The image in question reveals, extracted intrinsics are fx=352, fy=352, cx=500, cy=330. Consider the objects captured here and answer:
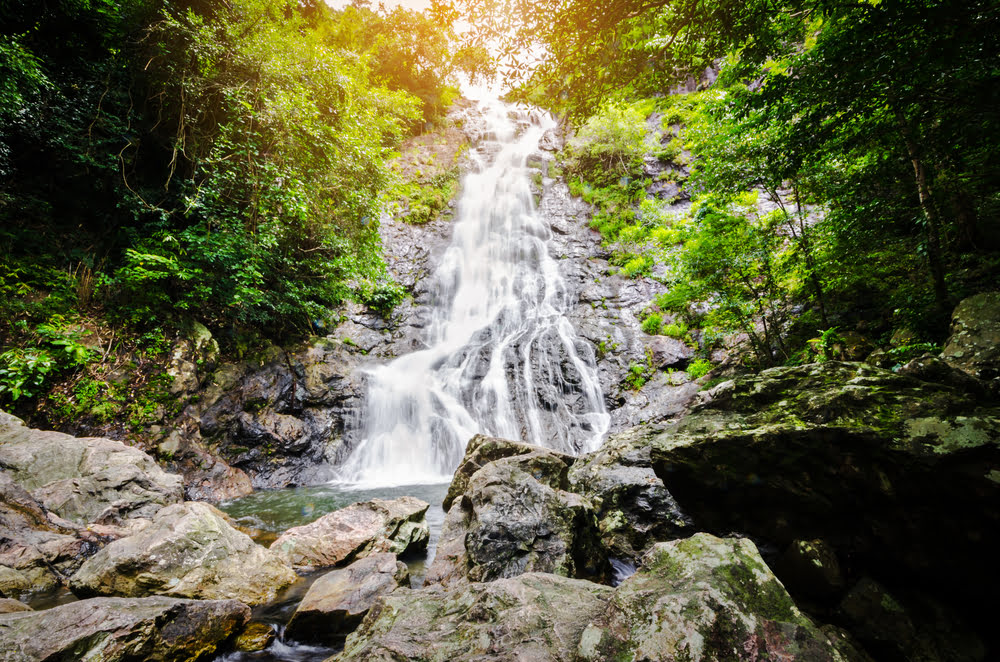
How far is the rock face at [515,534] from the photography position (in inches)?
121

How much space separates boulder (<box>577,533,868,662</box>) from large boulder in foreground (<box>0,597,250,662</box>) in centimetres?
307

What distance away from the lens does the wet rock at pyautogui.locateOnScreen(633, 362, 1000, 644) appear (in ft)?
6.36

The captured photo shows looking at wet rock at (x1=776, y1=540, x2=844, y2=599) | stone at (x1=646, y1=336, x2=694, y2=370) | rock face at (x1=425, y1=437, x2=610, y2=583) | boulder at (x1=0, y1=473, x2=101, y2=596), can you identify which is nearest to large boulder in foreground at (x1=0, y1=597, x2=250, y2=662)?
boulder at (x1=0, y1=473, x2=101, y2=596)

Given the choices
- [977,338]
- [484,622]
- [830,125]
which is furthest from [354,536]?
[830,125]

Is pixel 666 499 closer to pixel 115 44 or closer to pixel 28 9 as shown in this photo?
pixel 115 44

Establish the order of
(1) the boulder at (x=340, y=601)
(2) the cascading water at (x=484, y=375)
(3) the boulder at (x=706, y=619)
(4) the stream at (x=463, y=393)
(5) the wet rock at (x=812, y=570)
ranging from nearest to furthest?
(3) the boulder at (x=706, y=619), (5) the wet rock at (x=812, y=570), (1) the boulder at (x=340, y=601), (4) the stream at (x=463, y=393), (2) the cascading water at (x=484, y=375)

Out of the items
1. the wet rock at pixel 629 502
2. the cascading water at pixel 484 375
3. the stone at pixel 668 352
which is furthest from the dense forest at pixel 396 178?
the wet rock at pixel 629 502

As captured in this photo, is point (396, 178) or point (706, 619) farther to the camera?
point (396, 178)

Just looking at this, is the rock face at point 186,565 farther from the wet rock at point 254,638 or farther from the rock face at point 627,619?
the rock face at point 627,619

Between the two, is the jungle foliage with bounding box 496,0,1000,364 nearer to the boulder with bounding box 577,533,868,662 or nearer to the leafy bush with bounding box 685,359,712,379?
the leafy bush with bounding box 685,359,712,379

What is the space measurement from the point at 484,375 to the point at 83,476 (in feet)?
28.6

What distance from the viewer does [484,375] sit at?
466 inches

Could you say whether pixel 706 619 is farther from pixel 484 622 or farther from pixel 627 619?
pixel 484 622

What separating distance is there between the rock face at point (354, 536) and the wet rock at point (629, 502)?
231 cm
